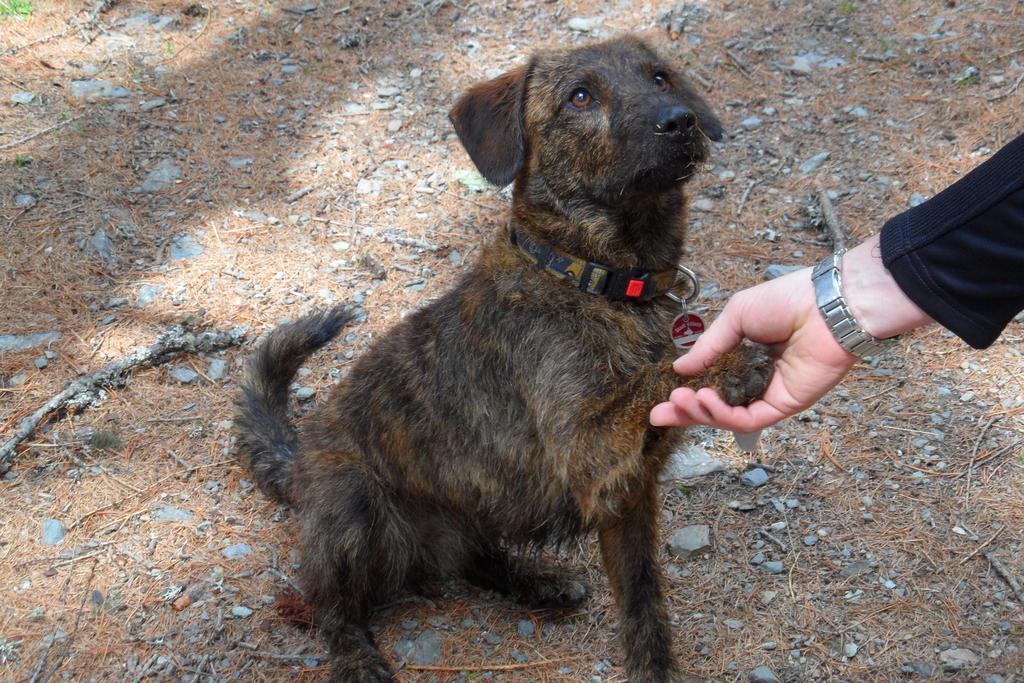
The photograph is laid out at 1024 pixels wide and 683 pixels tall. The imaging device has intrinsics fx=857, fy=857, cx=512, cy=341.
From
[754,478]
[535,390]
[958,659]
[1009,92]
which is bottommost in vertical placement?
[754,478]

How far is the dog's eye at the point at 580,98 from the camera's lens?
380 cm

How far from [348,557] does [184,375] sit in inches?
74.4

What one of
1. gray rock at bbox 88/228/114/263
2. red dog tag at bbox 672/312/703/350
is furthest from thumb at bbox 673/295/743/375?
gray rock at bbox 88/228/114/263

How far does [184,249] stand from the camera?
19.2 feet

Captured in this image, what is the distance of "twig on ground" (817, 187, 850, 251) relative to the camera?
18.1ft

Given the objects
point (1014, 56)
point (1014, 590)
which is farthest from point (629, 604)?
point (1014, 56)

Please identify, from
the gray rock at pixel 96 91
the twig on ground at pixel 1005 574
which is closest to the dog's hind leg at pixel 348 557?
the twig on ground at pixel 1005 574

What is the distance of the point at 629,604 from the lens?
3.66 m

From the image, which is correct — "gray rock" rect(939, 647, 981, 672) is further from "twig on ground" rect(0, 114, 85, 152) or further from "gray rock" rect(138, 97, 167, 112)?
"twig on ground" rect(0, 114, 85, 152)

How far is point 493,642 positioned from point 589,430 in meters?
1.29

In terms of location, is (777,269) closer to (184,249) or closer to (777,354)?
(777,354)

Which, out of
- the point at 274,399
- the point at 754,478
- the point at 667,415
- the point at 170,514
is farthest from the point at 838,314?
the point at 170,514

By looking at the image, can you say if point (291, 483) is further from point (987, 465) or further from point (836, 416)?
point (987, 465)

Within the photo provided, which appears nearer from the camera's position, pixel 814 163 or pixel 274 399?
pixel 274 399
